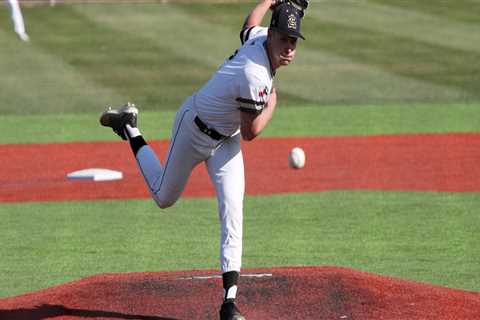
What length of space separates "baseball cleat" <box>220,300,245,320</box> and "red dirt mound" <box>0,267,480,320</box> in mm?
309

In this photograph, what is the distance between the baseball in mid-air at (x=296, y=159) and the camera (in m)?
13.5

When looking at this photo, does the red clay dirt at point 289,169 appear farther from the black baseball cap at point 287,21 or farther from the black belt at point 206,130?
the black baseball cap at point 287,21

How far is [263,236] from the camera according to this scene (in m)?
10.4

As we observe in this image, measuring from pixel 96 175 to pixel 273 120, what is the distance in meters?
5.14

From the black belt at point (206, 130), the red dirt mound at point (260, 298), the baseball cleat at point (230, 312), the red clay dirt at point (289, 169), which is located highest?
the black belt at point (206, 130)

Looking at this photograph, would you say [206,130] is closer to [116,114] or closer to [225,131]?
[225,131]

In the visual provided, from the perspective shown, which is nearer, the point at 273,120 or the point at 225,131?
the point at 225,131

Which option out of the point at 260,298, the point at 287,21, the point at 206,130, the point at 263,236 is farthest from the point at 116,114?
the point at 263,236

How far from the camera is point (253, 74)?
6.84 metres

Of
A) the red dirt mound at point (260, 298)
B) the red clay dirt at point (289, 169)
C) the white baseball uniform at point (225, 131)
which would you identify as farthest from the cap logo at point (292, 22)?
the red clay dirt at point (289, 169)

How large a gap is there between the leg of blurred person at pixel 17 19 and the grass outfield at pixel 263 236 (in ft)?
36.6

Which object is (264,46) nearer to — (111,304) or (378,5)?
(111,304)

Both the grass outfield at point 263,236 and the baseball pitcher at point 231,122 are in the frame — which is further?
the grass outfield at point 263,236

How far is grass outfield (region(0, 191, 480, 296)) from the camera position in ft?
30.5
